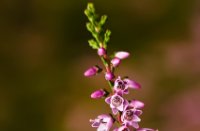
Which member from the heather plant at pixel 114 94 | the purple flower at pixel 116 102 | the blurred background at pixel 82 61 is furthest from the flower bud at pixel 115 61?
the blurred background at pixel 82 61

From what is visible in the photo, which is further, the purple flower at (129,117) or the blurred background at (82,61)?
the blurred background at (82,61)

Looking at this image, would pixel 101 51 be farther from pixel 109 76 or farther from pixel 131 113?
pixel 131 113

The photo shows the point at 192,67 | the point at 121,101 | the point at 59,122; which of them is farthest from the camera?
the point at 192,67

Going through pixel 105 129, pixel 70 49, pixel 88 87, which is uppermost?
pixel 70 49

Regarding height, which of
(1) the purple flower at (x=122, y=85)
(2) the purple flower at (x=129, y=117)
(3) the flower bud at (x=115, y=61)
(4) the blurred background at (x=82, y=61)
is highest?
(4) the blurred background at (x=82, y=61)

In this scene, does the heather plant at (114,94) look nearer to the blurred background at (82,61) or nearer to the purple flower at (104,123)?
the purple flower at (104,123)

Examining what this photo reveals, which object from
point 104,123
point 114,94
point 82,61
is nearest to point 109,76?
point 114,94

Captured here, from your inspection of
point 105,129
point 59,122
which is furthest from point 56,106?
point 105,129

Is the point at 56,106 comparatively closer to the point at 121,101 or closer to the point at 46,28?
the point at 46,28
